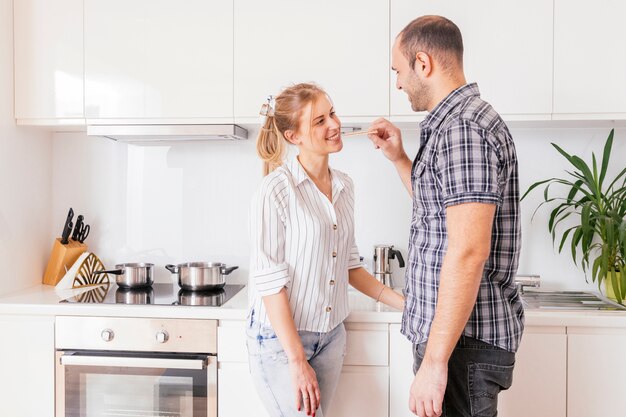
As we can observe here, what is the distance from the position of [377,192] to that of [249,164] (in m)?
0.60

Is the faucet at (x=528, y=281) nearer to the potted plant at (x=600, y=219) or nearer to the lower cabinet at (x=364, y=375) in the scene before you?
the potted plant at (x=600, y=219)

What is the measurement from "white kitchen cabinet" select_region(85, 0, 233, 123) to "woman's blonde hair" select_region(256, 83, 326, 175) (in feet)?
2.09

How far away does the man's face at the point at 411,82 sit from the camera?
140 centimetres

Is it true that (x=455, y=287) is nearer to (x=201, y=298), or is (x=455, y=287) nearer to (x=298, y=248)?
(x=298, y=248)

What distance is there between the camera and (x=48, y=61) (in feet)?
7.80

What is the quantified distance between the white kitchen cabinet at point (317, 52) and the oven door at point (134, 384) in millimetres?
→ 981

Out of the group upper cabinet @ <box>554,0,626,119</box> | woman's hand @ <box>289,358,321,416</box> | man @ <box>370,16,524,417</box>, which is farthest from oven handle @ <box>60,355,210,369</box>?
upper cabinet @ <box>554,0,626,119</box>

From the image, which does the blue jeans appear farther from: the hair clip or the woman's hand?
the hair clip

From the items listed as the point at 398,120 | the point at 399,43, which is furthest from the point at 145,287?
the point at 399,43

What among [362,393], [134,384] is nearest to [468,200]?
[362,393]

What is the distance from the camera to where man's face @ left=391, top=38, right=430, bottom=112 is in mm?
1401

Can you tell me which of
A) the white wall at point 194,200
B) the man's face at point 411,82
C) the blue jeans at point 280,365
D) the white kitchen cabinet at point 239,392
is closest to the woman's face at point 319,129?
the man's face at point 411,82

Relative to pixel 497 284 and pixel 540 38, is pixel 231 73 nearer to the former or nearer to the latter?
pixel 540 38

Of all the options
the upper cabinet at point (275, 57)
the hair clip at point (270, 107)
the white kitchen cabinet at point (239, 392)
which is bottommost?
the white kitchen cabinet at point (239, 392)
